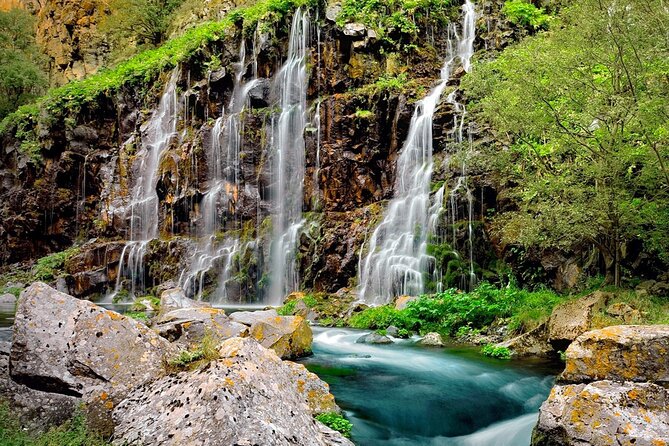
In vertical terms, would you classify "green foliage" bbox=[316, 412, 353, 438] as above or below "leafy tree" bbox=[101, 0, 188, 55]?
below

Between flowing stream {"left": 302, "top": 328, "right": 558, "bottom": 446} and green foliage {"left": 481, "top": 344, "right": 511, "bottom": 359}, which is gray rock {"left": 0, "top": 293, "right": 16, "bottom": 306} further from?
green foliage {"left": 481, "top": 344, "right": 511, "bottom": 359}

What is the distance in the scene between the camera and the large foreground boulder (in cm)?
478

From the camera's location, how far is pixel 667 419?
484 centimetres

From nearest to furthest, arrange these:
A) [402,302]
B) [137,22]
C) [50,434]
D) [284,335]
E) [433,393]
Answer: [50,434]
[433,393]
[284,335]
[402,302]
[137,22]

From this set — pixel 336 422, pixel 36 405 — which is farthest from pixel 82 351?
pixel 336 422

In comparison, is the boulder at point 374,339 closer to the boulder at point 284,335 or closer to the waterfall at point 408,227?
the boulder at point 284,335

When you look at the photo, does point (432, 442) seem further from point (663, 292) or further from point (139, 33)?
point (139, 33)

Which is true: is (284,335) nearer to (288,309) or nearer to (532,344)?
(532,344)

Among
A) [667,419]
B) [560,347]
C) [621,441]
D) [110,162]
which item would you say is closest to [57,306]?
[621,441]

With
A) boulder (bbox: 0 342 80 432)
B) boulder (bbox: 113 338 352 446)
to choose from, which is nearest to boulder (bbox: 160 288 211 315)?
boulder (bbox: 0 342 80 432)

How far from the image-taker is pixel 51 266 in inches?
1124

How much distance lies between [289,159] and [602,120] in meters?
17.5

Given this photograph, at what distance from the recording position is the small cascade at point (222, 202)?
23.9 m

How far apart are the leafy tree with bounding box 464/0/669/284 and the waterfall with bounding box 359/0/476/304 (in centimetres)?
618
